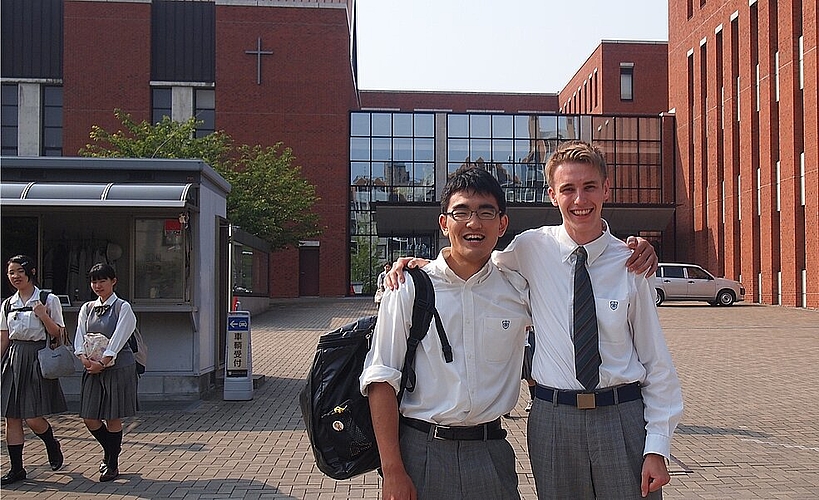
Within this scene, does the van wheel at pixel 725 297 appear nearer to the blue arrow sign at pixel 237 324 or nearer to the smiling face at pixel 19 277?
the blue arrow sign at pixel 237 324

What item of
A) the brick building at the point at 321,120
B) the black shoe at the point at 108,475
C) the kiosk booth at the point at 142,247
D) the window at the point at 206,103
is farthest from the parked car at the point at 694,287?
the black shoe at the point at 108,475

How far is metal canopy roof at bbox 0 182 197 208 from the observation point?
371 inches

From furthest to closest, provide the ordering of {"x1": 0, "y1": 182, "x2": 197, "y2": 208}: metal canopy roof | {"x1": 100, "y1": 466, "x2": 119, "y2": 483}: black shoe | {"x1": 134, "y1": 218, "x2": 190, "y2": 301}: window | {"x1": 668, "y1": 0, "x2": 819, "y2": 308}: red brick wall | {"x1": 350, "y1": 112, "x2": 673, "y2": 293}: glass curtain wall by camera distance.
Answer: {"x1": 350, "y1": 112, "x2": 673, "y2": 293}: glass curtain wall < {"x1": 668, "y1": 0, "x2": 819, "y2": 308}: red brick wall < {"x1": 134, "y1": 218, "x2": 190, "y2": 301}: window < {"x1": 0, "y1": 182, "x2": 197, "y2": 208}: metal canopy roof < {"x1": 100, "y1": 466, "x2": 119, "y2": 483}: black shoe

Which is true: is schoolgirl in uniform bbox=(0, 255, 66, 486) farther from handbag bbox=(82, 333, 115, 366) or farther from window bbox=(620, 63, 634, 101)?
window bbox=(620, 63, 634, 101)

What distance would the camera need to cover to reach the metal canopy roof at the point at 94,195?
942 cm

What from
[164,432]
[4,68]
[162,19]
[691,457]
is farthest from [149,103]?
[691,457]

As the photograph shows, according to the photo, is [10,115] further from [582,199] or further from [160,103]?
[582,199]

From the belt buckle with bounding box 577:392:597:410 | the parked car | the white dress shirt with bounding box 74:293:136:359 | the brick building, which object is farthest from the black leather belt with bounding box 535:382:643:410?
the brick building

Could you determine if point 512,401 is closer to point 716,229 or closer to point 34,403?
point 34,403

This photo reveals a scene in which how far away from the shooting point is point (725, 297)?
32.3 meters

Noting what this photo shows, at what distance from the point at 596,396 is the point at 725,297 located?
31.7 m

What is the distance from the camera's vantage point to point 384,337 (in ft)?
9.86

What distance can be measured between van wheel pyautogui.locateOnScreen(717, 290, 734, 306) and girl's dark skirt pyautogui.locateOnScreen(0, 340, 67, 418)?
29855 mm

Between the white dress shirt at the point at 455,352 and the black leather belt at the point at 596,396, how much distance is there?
200mm
